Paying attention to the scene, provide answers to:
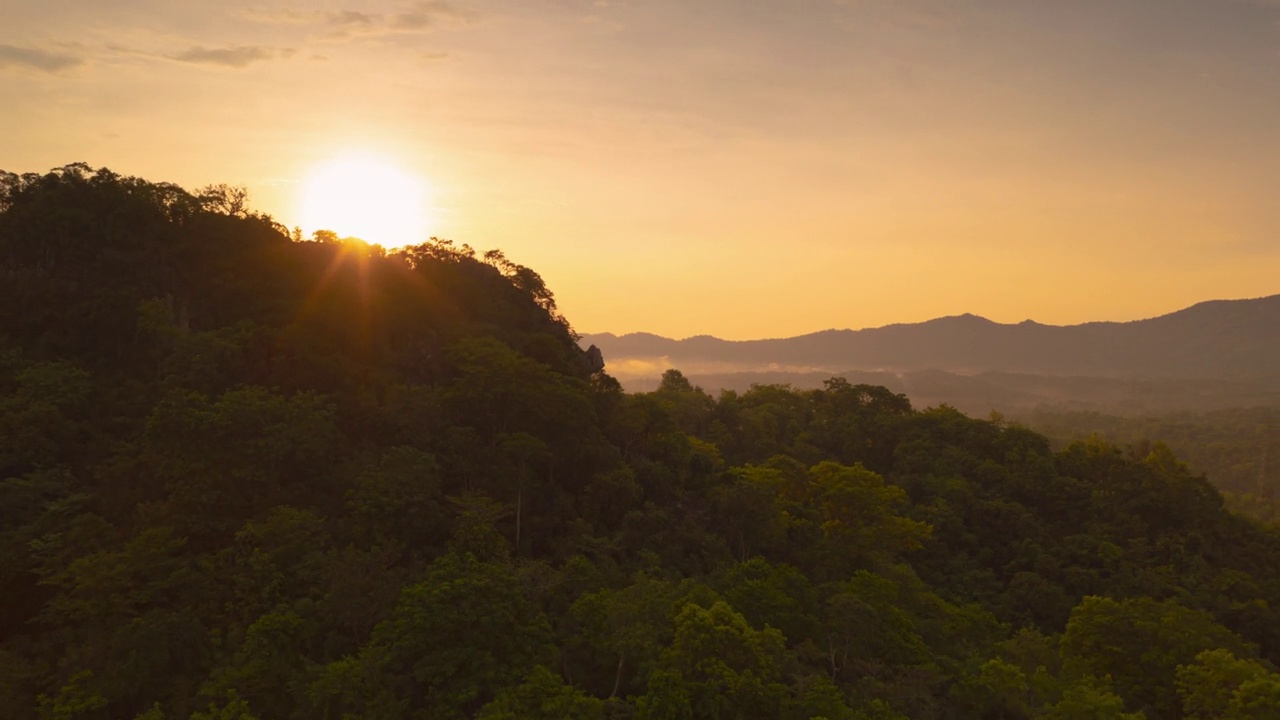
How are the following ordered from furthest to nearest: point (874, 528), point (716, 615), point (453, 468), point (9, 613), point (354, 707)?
point (874, 528)
point (453, 468)
point (9, 613)
point (716, 615)
point (354, 707)

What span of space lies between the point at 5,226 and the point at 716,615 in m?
32.7

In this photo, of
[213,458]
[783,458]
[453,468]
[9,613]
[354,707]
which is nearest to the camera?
[354,707]

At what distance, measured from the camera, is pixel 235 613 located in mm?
21156

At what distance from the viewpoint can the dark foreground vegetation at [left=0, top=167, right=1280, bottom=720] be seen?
19547 millimetres

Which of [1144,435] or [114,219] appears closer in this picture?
[114,219]

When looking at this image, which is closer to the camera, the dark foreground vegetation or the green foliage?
the green foliage

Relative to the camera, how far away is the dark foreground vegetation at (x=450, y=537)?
19547 millimetres

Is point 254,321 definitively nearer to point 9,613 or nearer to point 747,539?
point 9,613

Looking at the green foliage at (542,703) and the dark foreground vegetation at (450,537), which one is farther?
the dark foreground vegetation at (450,537)

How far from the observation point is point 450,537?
2519 centimetres

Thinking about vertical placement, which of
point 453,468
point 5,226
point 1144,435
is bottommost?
point 1144,435

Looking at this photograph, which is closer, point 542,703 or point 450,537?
point 542,703

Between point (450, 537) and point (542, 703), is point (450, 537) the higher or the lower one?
the higher one

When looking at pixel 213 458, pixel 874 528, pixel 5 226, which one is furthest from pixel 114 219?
pixel 874 528
